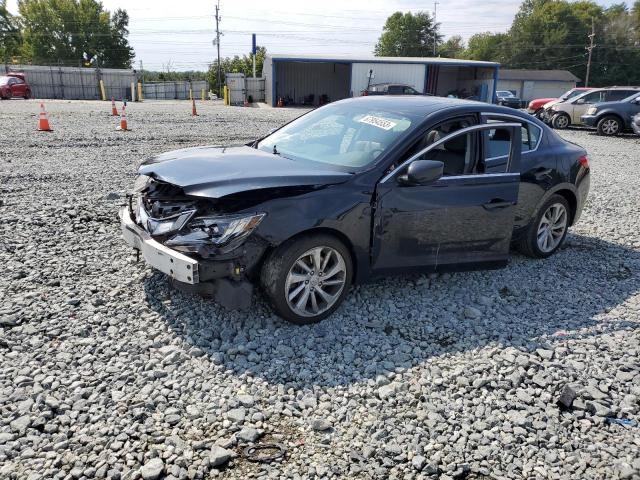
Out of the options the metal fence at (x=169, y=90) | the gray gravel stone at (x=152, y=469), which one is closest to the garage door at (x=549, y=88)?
the metal fence at (x=169, y=90)

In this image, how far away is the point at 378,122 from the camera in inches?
196

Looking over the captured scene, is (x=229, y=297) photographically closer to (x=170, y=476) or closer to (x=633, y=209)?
(x=170, y=476)

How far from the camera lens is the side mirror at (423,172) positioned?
4340 millimetres

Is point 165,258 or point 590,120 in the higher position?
point 590,120

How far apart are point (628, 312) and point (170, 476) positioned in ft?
13.9

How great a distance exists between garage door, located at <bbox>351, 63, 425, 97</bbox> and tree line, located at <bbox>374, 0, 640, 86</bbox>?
2231 inches

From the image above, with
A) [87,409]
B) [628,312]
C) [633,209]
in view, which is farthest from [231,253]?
[633,209]

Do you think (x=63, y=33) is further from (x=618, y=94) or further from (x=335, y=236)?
(x=335, y=236)

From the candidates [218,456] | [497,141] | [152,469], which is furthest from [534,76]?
[152,469]

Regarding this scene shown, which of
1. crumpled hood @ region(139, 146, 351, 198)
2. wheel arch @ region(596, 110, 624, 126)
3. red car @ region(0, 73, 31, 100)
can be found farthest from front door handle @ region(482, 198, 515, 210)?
red car @ region(0, 73, 31, 100)

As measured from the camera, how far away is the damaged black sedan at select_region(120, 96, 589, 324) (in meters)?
3.93

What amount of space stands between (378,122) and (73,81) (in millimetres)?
46375

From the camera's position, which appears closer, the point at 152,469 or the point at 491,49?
the point at 152,469

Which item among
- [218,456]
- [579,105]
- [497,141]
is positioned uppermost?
[579,105]
